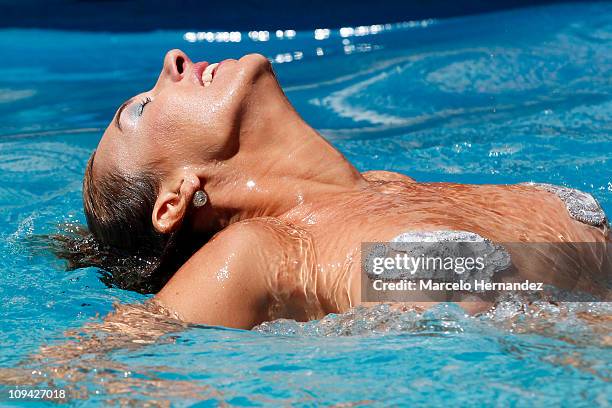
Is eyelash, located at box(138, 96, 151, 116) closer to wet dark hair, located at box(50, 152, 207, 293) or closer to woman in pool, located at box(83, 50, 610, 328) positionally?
woman in pool, located at box(83, 50, 610, 328)

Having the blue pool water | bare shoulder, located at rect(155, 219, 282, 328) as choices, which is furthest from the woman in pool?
the blue pool water

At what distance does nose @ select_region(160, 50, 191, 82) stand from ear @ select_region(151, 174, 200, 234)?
423mm

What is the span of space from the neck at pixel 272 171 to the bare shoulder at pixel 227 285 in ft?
1.13

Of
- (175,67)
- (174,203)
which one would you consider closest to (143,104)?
(175,67)

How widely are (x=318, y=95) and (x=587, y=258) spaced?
4011 millimetres

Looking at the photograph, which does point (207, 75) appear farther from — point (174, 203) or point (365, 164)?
point (365, 164)

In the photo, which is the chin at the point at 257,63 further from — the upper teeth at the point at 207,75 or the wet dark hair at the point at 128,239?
the wet dark hair at the point at 128,239

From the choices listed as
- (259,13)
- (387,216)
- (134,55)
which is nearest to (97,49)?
(134,55)

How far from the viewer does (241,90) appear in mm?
3658

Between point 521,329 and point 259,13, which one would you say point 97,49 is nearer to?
point 259,13

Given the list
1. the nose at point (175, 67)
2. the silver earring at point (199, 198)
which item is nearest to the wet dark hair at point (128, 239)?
the silver earring at point (199, 198)

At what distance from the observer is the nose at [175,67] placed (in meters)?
3.82

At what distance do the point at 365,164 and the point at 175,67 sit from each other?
2.22m

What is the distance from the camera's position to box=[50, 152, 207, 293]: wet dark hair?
12.4 ft
